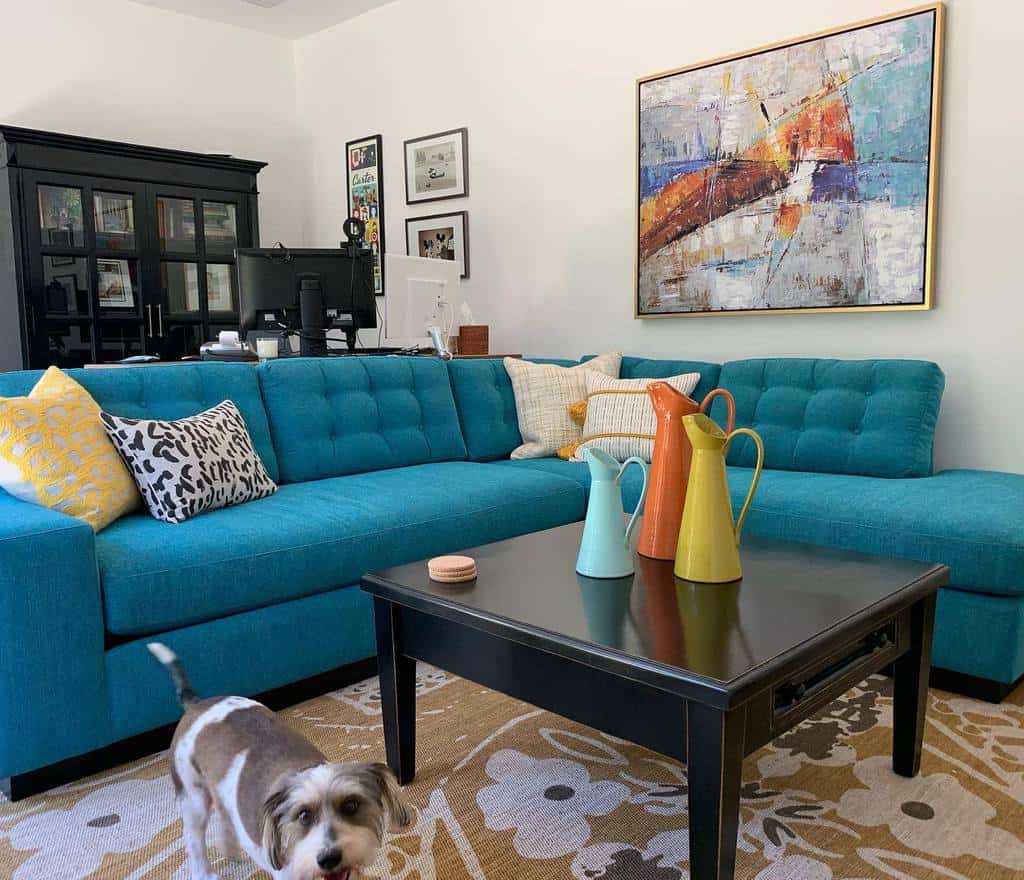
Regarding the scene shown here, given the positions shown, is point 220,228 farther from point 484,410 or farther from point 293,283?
point 484,410

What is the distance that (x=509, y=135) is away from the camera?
430cm

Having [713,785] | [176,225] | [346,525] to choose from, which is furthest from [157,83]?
[713,785]

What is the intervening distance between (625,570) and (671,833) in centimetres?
47

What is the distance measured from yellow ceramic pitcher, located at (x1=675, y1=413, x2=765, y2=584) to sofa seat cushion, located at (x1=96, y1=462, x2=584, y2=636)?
93 centimetres

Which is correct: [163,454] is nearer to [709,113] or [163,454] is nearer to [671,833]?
[671,833]

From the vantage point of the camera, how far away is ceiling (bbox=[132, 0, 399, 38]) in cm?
477

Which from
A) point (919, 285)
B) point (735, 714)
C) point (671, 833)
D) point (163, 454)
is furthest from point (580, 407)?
point (735, 714)

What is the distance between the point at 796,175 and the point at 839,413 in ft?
3.32

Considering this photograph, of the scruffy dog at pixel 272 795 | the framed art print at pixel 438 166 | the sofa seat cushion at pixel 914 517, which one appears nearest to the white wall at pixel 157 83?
the framed art print at pixel 438 166

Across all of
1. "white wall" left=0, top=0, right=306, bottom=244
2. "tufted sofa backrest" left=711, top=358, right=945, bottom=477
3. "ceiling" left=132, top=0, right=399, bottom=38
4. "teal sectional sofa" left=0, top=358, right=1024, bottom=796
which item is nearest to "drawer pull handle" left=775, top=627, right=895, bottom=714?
"teal sectional sofa" left=0, top=358, right=1024, bottom=796

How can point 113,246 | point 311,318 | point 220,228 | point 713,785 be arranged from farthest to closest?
point 220,228 < point 113,246 < point 311,318 < point 713,785

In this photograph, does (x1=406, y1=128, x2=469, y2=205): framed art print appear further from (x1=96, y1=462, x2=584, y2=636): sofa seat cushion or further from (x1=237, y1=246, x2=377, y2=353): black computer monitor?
(x1=96, y1=462, x2=584, y2=636): sofa seat cushion

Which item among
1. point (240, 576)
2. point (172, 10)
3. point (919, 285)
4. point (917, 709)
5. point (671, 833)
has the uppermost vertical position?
point (172, 10)

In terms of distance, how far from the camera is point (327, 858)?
1.05 metres
